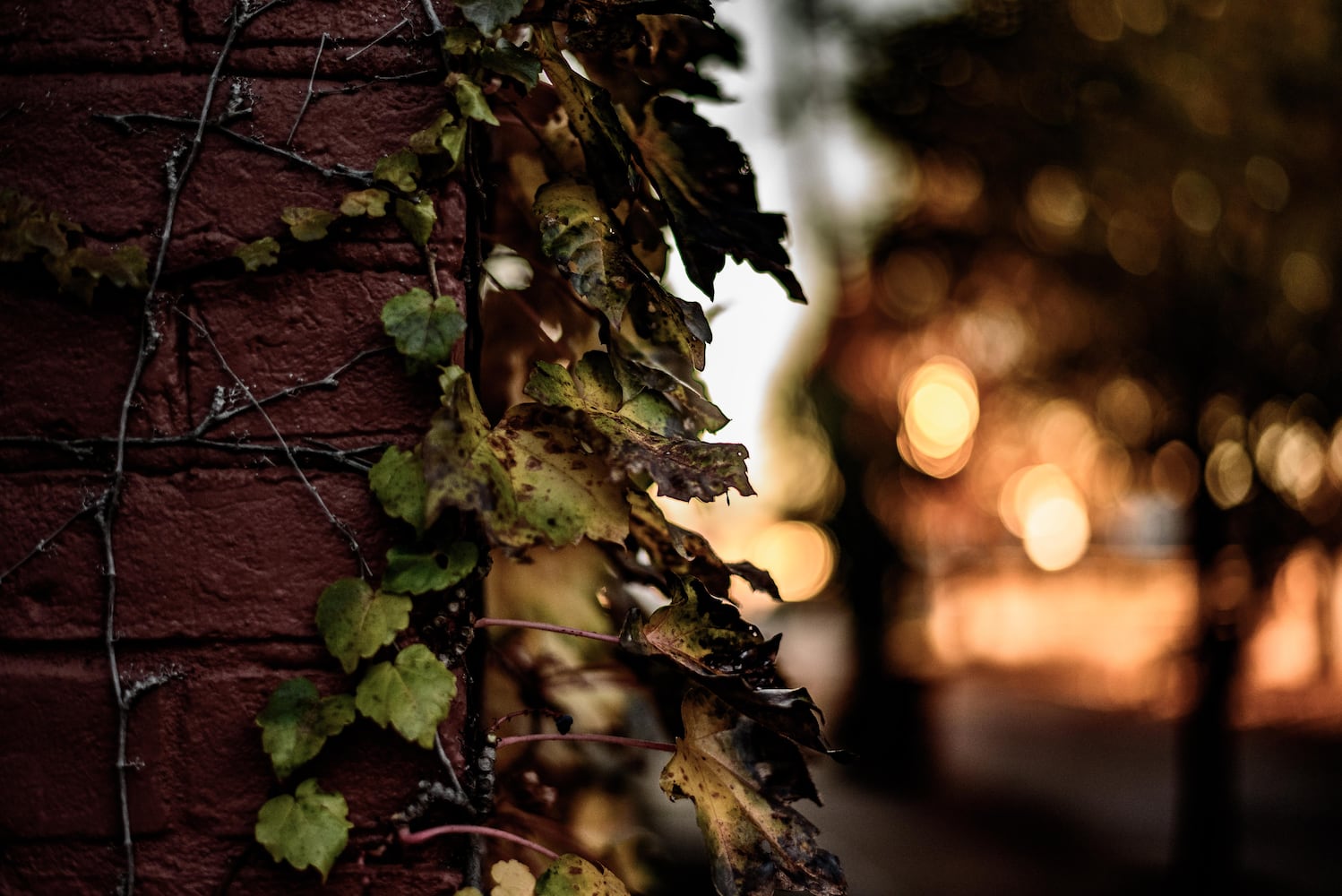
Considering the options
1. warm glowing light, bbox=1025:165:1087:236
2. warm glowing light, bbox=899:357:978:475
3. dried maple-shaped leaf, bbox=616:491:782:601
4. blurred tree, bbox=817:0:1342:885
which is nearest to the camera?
dried maple-shaped leaf, bbox=616:491:782:601

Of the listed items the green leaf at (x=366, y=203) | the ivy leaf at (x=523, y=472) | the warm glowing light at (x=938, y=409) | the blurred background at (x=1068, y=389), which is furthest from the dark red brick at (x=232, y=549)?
the warm glowing light at (x=938, y=409)

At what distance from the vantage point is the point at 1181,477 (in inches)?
186

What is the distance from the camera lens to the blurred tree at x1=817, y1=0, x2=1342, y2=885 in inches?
169

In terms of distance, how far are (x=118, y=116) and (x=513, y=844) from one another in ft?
2.36

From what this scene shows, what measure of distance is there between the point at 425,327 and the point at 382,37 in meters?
0.26

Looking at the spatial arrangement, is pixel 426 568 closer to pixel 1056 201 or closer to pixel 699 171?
pixel 699 171

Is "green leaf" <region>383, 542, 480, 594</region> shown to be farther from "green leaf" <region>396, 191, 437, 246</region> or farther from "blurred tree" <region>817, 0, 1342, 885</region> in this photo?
"blurred tree" <region>817, 0, 1342, 885</region>

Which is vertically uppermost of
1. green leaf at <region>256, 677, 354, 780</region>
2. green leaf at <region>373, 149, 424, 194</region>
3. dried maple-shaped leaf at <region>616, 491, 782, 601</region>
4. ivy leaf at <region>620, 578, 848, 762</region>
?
green leaf at <region>373, 149, 424, 194</region>

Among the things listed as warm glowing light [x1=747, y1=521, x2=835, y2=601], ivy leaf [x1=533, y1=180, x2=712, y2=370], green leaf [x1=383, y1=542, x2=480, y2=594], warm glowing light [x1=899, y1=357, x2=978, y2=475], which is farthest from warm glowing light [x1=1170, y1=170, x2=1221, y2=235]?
green leaf [x1=383, y1=542, x2=480, y2=594]

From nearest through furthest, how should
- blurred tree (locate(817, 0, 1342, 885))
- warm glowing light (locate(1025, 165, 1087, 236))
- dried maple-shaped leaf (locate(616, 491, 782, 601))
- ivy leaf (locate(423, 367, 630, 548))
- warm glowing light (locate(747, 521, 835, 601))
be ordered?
ivy leaf (locate(423, 367, 630, 548)) < dried maple-shaped leaf (locate(616, 491, 782, 601)) < blurred tree (locate(817, 0, 1342, 885)) < warm glowing light (locate(1025, 165, 1087, 236)) < warm glowing light (locate(747, 521, 835, 601))

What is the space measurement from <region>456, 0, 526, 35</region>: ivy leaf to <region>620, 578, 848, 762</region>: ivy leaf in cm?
46

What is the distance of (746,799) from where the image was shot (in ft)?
2.54

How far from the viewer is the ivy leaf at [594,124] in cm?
79

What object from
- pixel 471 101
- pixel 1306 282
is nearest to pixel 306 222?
pixel 471 101
